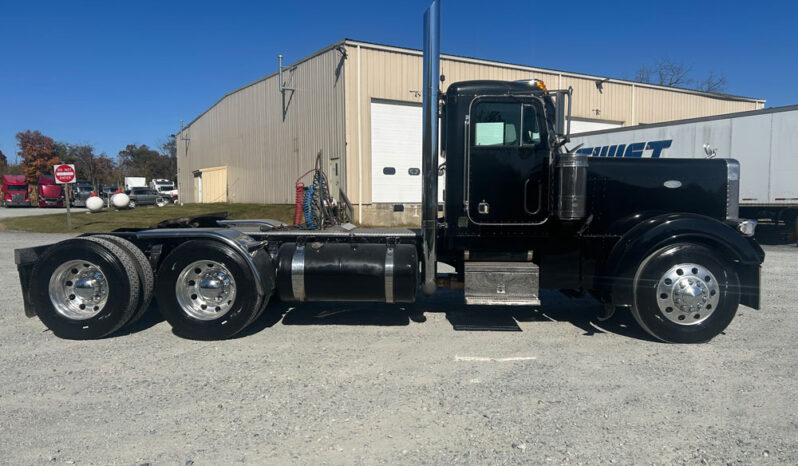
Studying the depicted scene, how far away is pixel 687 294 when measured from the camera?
5070 mm

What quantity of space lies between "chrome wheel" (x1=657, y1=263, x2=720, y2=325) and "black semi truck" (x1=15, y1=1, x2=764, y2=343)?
13 millimetres

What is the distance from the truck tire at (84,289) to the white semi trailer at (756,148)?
1141cm

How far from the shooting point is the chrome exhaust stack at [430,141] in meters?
5.07

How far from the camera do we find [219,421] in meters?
3.46

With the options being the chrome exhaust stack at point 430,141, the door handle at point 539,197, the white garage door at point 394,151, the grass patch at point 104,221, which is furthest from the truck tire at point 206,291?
the grass patch at point 104,221

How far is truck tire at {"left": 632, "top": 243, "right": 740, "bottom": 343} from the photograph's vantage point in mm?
5098

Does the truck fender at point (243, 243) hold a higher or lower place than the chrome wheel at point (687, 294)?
higher

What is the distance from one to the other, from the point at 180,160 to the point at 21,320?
42126mm

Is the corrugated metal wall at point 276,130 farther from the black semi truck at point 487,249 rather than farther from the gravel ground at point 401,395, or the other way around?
the gravel ground at point 401,395

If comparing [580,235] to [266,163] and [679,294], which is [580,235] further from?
[266,163]

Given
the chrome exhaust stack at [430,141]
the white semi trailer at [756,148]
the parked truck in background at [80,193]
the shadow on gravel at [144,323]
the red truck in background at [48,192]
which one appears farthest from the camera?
the parked truck in background at [80,193]

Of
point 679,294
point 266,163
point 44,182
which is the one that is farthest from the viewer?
point 44,182

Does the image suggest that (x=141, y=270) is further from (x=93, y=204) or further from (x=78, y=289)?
(x=93, y=204)

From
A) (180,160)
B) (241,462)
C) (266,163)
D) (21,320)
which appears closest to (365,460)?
(241,462)
